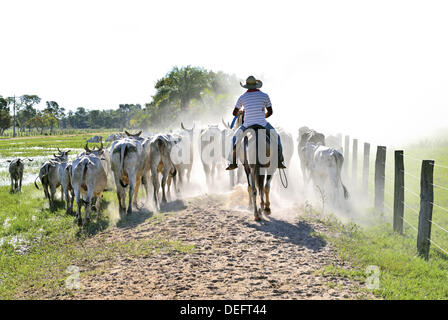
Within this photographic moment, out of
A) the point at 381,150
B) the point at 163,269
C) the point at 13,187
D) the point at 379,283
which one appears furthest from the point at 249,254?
the point at 13,187

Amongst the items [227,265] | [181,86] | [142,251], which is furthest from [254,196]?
[181,86]

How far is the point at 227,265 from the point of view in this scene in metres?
6.00

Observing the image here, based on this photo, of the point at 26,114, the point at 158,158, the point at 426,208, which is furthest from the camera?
the point at 26,114

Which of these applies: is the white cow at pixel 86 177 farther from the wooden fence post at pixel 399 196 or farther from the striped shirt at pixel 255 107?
the wooden fence post at pixel 399 196

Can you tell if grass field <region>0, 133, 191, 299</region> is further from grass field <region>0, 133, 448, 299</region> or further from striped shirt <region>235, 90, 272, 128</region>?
striped shirt <region>235, 90, 272, 128</region>

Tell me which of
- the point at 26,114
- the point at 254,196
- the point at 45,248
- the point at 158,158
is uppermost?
the point at 26,114

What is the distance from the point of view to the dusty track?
16.8ft

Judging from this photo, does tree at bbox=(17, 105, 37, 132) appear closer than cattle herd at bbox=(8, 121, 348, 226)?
No

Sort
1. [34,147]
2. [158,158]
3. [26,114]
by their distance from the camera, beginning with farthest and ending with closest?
[26,114]
[34,147]
[158,158]

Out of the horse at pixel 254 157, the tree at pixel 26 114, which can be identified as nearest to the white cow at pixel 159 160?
the horse at pixel 254 157

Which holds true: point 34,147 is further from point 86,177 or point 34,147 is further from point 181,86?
point 86,177

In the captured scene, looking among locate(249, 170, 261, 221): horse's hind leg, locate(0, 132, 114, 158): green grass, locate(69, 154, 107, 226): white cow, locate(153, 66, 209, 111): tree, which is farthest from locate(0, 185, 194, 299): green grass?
locate(153, 66, 209, 111): tree
